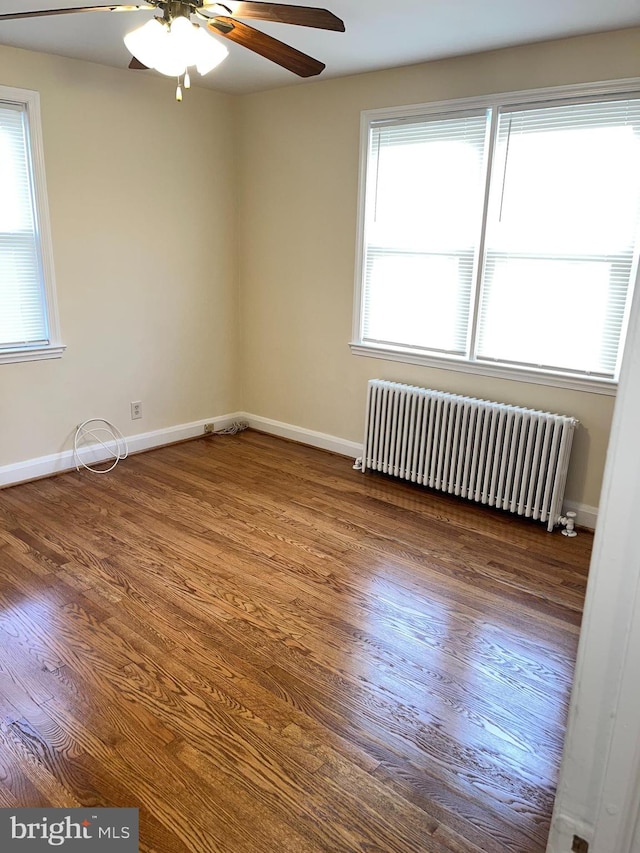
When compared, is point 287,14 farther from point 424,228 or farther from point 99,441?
point 99,441

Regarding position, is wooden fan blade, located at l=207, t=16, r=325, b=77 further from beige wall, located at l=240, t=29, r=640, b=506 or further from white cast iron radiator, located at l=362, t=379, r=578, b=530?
white cast iron radiator, located at l=362, t=379, r=578, b=530

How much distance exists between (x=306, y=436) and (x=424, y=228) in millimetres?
1837

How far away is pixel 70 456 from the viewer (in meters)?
4.20

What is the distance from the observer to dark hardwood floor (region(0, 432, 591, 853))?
1.73m

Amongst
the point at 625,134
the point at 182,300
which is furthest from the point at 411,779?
the point at 182,300

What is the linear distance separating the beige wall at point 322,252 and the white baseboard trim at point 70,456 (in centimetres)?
55

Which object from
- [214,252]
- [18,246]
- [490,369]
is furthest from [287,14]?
[214,252]

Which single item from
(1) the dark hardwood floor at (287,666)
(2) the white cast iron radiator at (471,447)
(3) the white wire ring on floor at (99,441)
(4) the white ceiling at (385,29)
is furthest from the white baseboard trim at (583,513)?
(3) the white wire ring on floor at (99,441)

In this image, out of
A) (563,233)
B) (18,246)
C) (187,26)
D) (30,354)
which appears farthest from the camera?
(30,354)

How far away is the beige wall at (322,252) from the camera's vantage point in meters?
3.44

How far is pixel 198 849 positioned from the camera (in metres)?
1.59

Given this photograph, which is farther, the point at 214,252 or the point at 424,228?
the point at 214,252

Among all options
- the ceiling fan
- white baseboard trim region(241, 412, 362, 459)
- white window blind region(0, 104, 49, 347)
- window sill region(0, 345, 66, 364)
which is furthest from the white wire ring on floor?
the ceiling fan

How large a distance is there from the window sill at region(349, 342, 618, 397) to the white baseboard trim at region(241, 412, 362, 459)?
2.32ft
